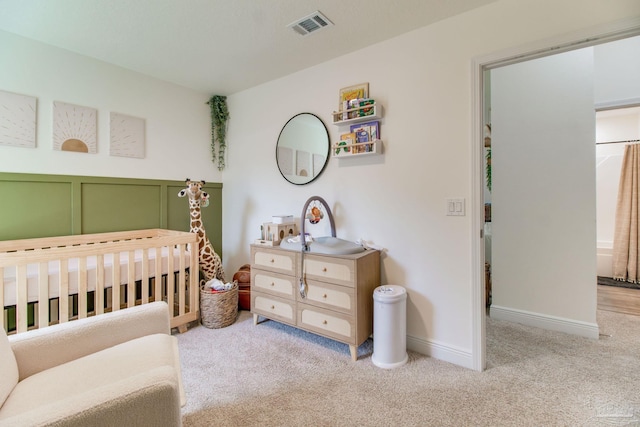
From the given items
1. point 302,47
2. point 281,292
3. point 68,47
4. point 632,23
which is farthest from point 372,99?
point 68,47

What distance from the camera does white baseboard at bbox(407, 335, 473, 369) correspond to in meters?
1.92

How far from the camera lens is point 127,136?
8.98 feet

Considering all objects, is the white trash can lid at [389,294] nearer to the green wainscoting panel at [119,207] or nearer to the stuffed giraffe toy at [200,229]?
the stuffed giraffe toy at [200,229]

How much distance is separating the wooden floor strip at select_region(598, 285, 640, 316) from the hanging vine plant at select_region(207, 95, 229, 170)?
14.7 feet

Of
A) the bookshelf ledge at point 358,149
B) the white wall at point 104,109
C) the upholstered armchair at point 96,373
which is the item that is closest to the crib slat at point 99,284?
the upholstered armchair at point 96,373

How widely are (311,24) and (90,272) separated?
240 cm

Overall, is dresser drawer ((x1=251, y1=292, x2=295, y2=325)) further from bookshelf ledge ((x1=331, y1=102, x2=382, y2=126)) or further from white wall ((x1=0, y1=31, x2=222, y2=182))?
white wall ((x1=0, y1=31, x2=222, y2=182))

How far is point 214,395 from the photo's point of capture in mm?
1636

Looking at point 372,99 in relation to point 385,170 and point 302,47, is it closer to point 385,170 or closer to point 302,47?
point 385,170

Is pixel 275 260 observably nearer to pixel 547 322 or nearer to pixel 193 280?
pixel 193 280

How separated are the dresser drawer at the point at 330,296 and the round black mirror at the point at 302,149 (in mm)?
1024

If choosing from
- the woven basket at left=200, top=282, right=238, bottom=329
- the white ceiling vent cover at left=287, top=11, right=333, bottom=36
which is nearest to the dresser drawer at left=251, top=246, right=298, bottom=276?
the woven basket at left=200, top=282, right=238, bottom=329

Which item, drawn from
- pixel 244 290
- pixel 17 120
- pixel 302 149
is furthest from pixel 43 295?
pixel 302 149

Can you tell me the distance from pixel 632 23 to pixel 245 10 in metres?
2.18
